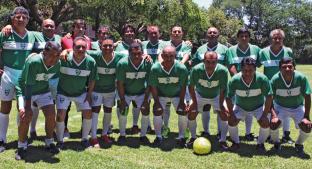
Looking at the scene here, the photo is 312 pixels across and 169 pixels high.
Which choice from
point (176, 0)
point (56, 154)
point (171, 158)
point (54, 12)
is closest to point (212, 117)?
point (171, 158)

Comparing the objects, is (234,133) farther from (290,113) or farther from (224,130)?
(290,113)

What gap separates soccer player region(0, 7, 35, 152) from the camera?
23.8 feet

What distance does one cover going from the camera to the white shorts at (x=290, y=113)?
7914mm

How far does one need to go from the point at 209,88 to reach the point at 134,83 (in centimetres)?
146

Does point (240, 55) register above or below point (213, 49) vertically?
below

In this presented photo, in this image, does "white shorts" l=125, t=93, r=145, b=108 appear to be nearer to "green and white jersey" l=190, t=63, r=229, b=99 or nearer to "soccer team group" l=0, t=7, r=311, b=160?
"soccer team group" l=0, t=7, r=311, b=160

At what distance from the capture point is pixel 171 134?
9.36m

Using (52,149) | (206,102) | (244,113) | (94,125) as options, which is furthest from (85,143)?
(244,113)

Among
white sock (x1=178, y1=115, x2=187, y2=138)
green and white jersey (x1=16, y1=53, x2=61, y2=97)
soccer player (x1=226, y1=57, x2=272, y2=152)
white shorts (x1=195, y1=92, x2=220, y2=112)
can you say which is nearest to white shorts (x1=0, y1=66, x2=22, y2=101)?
green and white jersey (x1=16, y1=53, x2=61, y2=97)

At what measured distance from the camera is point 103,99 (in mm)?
8453

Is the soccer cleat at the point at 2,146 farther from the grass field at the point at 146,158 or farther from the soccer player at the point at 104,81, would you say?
the soccer player at the point at 104,81

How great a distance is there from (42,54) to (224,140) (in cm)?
373

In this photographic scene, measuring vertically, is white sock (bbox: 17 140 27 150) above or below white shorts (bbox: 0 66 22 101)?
below

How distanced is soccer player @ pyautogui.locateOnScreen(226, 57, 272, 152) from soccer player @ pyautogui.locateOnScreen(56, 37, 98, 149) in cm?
258
